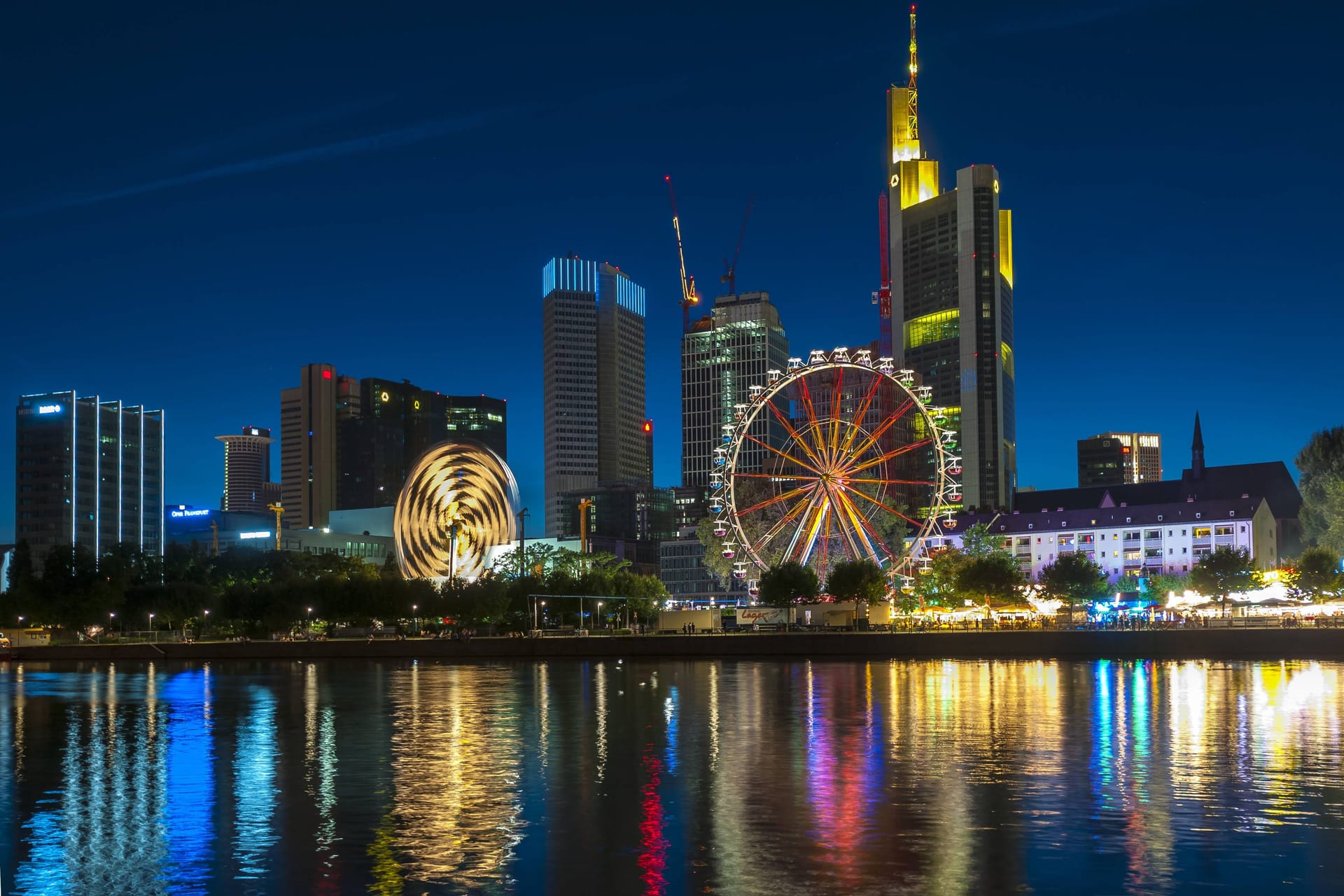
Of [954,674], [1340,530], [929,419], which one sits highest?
[929,419]

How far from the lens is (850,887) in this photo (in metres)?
16.5

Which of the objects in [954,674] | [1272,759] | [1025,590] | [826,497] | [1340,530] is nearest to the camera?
[1272,759]

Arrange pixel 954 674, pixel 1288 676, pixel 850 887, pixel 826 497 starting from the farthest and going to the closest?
1. pixel 826 497
2. pixel 954 674
3. pixel 1288 676
4. pixel 850 887

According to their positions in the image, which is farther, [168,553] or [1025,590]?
[168,553]

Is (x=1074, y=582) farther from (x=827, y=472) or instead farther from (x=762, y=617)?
(x=827, y=472)

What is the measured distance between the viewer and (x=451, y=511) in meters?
128

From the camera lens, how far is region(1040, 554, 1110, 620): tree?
4542 inches

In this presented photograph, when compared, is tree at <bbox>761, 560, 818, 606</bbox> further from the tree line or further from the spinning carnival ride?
the spinning carnival ride

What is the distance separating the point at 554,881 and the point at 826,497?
68.9 meters

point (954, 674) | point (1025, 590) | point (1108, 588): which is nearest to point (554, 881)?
point (954, 674)

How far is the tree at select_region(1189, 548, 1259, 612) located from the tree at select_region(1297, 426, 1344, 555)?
17.9 feet

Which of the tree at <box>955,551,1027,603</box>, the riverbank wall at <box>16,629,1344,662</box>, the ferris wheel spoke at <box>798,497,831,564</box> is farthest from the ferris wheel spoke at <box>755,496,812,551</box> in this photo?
the tree at <box>955,551,1027,603</box>

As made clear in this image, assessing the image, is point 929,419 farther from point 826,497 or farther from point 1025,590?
point 1025,590

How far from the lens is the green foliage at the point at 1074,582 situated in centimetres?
11538
